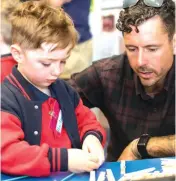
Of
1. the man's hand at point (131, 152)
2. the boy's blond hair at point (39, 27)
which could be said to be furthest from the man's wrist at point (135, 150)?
the boy's blond hair at point (39, 27)

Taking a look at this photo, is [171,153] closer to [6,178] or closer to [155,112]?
[155,112]

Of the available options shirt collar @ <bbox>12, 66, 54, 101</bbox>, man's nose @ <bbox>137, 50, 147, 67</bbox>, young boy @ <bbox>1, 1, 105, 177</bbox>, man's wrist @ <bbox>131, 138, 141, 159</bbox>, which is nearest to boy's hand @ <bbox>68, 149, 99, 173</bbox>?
young boy @ <bbox>1, 1, 105, 177</bbox>

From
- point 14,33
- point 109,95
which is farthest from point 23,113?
point 109,95

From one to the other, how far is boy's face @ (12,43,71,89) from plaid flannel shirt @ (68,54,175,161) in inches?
11.1

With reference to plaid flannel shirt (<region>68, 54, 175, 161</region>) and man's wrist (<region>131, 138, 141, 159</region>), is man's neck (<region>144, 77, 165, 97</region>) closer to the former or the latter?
plaid flannel shirt (<region>68, 54, 175, 161</region>)

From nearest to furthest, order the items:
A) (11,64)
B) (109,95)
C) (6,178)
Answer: (6,178), (11,64), (109,95)

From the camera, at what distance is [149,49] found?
3.49ft

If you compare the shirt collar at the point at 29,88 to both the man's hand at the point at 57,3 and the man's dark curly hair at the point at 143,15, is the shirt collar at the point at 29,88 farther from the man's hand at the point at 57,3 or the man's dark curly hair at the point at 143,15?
the man's dark curly hair at the point at 143,15

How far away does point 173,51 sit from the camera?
112 centimetres

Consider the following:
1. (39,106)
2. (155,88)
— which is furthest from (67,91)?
(155,88)

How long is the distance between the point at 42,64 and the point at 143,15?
0.36 meters

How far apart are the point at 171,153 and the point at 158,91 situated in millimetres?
210

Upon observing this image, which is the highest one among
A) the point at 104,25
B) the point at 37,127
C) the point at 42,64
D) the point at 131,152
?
the point at 104,25

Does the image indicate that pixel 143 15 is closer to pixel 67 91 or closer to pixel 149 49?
pixel 149 49
